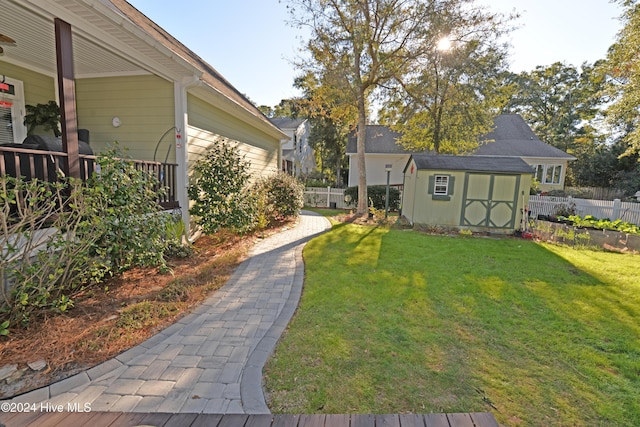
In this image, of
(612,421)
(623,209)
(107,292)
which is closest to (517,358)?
(612,421)

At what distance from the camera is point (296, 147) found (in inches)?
927

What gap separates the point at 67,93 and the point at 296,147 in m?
20.4

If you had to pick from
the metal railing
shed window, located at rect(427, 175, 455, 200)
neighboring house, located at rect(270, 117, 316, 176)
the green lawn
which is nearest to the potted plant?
the metal railing

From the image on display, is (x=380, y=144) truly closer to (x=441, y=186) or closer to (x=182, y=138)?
(x=441, y=186)

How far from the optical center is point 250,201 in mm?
6934

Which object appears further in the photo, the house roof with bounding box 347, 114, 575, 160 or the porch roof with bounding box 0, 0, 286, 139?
the house roof with bounding box 347, 114, 575, 160

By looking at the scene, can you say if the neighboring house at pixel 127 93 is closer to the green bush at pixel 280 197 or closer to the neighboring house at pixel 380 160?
the green bush at pixel 280 197

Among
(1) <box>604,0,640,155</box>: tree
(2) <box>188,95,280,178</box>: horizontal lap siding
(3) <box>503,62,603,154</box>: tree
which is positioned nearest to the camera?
(2) <box>188,95,280,178</box>: horizontal lap siding

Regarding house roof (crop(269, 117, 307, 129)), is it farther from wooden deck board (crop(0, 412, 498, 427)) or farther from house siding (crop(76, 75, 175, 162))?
wooden deck board (crop(0, 412, 498, 427))

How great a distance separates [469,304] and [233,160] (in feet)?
18.3

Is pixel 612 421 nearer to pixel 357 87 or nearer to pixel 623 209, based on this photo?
pixel 357 87

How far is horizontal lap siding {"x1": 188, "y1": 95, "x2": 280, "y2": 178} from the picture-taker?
6.37 m

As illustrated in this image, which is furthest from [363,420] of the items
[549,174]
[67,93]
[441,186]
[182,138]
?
[549,174]

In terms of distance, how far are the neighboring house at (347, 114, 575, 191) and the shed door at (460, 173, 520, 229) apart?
1054 cm
